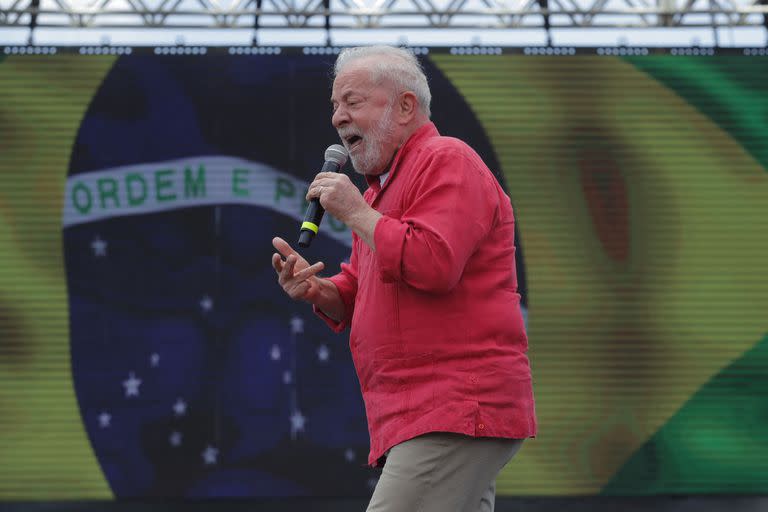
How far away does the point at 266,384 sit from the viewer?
6977 mm

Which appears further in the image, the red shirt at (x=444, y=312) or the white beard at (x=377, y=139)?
the white beard at (x=377, y=139)

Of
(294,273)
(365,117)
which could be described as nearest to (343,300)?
(294,273)

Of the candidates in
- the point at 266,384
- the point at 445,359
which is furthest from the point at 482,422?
the point at 266,384

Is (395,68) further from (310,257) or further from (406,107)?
(310,257)

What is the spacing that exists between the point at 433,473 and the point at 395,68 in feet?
3.04

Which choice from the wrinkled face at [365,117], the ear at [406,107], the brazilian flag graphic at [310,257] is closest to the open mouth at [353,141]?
the wrinkled face at [365,117]

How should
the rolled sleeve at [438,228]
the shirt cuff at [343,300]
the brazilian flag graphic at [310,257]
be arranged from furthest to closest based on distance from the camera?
the brazilian flag graphic at [310,257] → the shirt cuff at [343,300] → the rolled sleeve at [438,228]

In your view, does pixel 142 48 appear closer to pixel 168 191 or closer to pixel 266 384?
pixel 168 191

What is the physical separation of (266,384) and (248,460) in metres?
0.51

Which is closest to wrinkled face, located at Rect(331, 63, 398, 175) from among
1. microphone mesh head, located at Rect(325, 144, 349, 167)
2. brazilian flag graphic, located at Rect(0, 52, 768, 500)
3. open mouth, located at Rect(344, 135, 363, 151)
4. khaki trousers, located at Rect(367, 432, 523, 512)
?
open mouth, located at Rect(344, 135, 363, 151)

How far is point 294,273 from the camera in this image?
102 inches

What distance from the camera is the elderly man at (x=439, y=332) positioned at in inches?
85.0

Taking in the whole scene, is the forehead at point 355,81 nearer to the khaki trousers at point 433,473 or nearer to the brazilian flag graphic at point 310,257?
the khaki trousers at point 433,473

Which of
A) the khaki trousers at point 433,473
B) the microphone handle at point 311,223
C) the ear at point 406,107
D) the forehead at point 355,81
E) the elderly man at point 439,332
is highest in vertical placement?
the forehead at point 355,81
